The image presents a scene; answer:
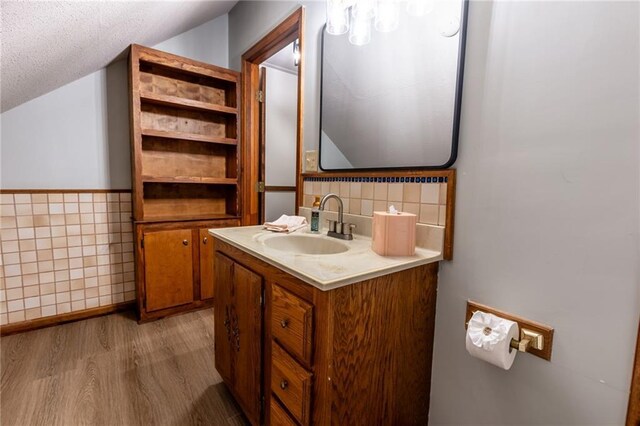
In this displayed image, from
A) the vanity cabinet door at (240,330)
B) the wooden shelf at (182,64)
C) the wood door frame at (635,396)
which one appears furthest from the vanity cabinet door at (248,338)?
the wooden shelf at (182,64)

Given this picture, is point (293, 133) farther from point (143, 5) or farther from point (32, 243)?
point (32, 243)

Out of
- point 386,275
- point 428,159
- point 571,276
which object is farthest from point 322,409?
point 428,159

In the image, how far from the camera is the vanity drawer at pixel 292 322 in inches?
32.7

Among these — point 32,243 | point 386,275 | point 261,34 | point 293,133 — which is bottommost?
point 32,243

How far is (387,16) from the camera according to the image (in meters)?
1.15

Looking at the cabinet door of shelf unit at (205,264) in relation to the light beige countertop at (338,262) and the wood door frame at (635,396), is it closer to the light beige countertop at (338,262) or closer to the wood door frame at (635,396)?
the light beige countertop at (338,262)

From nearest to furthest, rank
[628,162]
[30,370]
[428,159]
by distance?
[628,162]
[428,159]
[30,370]

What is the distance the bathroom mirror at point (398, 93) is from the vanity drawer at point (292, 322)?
67cm

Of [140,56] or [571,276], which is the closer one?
[571,276]

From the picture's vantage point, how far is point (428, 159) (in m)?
1.09

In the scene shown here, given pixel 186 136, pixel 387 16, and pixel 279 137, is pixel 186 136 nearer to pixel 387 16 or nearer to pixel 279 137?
pixel 279 137

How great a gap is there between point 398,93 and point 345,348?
969 mm

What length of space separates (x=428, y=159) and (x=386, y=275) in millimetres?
479

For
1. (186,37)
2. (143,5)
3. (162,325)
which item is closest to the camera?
(143,5)
